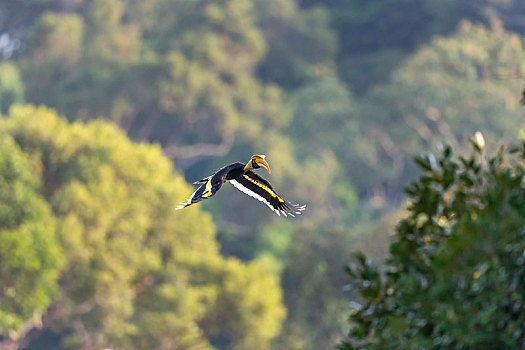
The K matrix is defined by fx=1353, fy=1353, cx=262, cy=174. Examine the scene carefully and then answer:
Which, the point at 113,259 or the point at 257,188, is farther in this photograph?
the point at 113,259

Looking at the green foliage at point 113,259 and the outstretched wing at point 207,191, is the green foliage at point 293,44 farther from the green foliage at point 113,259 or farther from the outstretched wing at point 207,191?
the outstretched wing at point 207,191

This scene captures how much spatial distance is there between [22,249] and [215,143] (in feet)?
86.7

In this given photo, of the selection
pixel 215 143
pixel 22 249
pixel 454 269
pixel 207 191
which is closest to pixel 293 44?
pixel 215 143

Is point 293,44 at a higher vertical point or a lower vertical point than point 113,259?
higher

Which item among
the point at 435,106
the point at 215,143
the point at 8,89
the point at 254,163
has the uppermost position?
the point at 8,89

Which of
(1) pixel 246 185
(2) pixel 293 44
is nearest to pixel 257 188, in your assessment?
(1) pixel 246 185

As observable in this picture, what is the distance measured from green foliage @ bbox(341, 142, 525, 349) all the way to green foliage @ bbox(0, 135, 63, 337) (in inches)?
1121

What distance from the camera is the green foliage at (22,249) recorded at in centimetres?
3578

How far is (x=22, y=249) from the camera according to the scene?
118 feet

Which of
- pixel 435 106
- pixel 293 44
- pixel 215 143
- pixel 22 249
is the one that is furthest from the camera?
pixel 293 44

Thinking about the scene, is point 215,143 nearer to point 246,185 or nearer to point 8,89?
point 8,89

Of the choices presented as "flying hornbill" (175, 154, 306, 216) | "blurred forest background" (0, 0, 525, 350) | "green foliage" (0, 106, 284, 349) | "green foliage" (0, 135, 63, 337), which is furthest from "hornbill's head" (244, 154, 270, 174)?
"green foliage" (0, 106, 284, 349)

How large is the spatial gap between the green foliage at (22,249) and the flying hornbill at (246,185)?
25205 millimetres

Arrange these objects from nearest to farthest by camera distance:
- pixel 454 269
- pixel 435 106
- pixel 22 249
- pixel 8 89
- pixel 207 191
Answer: pixel 454 269 → pixel 207 191 → pixel 22 249 → pixel 8 89 → pixel 435 106
